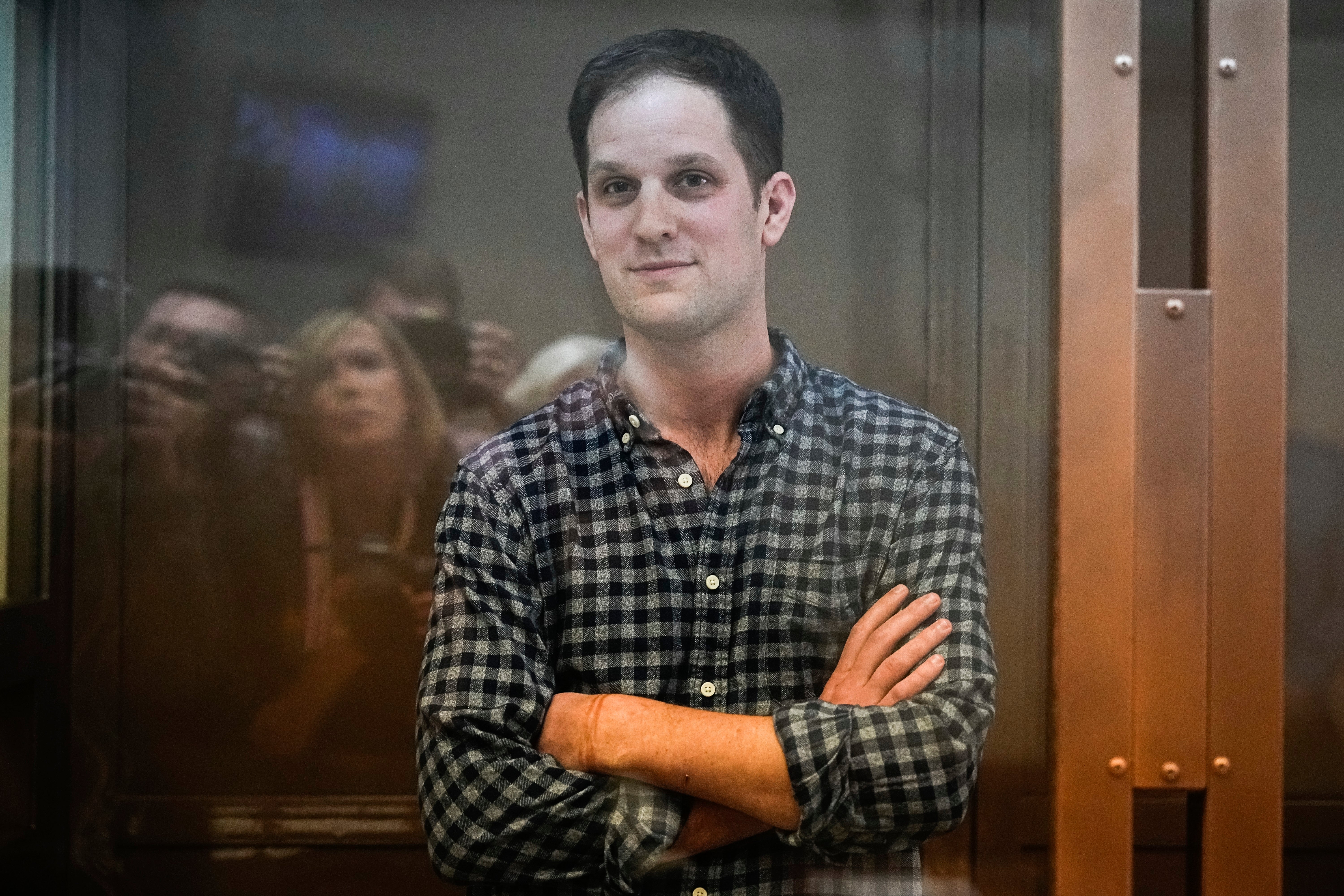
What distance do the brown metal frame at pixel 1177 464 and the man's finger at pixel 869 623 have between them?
186mm

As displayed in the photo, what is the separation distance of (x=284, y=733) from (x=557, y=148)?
62 centimetres

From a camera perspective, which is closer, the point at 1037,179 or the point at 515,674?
the point at 515,674

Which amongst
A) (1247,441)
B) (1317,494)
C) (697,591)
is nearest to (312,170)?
(697,591)

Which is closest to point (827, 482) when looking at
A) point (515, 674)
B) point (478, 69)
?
point (515, 674)

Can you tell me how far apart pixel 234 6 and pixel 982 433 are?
0.82 meters

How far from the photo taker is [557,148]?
101 cm

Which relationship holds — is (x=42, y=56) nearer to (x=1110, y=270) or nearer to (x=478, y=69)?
(x=478, y=69)

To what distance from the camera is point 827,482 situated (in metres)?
0.96

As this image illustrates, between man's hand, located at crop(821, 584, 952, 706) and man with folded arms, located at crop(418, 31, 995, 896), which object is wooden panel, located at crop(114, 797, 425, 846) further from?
man's hand, located at crop(821, 584, 952, 706)

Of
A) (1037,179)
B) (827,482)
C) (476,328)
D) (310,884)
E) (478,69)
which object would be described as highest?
(478,69)

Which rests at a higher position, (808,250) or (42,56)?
(42,56)

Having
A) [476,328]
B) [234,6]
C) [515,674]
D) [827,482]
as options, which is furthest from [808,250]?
[234,6]

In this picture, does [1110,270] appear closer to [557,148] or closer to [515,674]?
[557,148]

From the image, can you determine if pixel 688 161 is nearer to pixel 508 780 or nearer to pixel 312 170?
pixel 312 170
